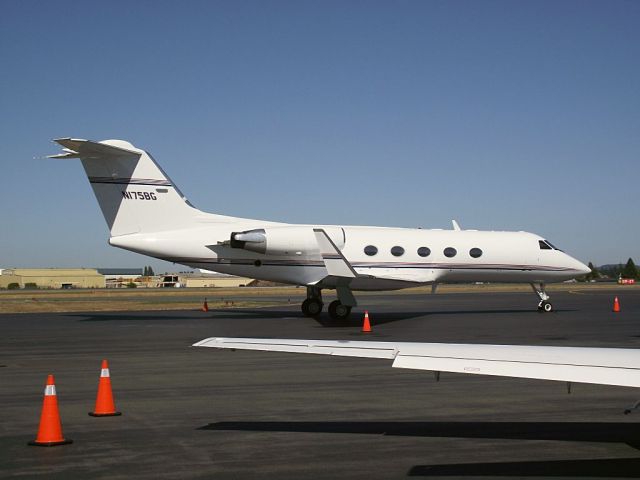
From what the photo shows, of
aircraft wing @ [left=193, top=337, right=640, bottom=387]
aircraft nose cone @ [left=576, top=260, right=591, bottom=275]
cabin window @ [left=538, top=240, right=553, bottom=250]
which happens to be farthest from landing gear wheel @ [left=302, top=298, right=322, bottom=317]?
aircraft wing @ [left=193, top=337, right=640, bottom=387]

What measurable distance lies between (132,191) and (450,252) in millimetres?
11569

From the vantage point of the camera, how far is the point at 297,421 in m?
9.11

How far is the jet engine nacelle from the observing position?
2666 cm

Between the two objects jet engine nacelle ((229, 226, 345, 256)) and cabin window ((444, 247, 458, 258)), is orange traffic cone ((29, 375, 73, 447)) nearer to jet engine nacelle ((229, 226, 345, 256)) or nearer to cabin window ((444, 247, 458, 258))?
jet engine nacelle ((229, 226, 345, 256))

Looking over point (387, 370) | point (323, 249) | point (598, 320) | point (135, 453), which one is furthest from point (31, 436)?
point (598, 320)

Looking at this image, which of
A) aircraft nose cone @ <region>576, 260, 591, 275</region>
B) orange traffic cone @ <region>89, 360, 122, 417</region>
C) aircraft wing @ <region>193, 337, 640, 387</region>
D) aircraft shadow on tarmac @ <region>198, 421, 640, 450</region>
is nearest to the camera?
aircraft wing @ <region>193, 337, 640, 387</region>

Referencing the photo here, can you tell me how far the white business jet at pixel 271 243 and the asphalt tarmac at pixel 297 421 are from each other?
9.46 meters

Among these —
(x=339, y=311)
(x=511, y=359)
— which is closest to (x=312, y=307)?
(x=339, y=311)

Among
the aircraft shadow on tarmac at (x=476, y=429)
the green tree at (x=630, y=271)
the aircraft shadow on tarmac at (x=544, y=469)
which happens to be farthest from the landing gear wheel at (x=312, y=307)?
the green tree at (x=630, y=271)

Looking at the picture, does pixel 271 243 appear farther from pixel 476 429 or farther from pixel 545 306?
pixel 476 429

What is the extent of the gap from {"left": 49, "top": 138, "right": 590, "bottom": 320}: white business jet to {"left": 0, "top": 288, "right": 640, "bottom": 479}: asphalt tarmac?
31.0 ft

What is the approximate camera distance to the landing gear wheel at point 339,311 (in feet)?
87.7

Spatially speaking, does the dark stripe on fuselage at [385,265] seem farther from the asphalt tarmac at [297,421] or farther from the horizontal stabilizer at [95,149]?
the asphalt tarmac at [297,421]

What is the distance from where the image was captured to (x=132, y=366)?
575 inches
